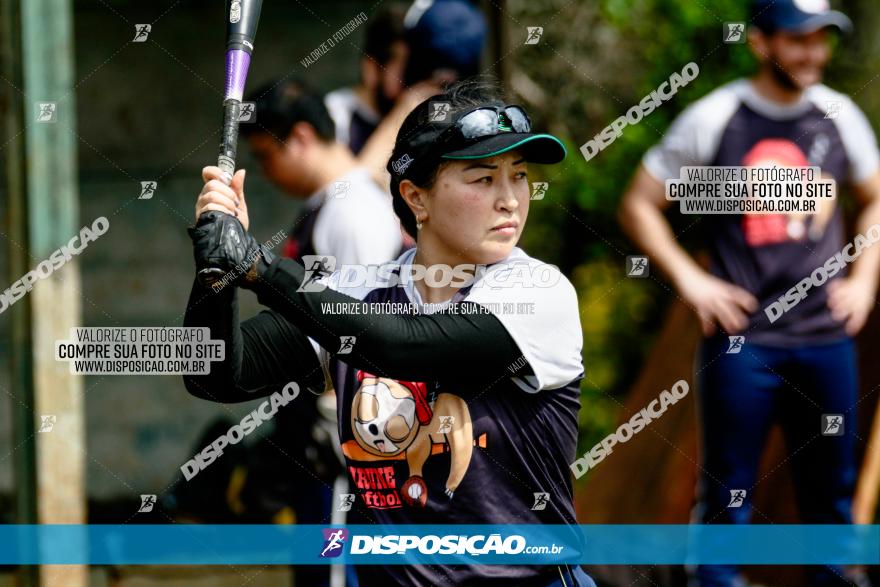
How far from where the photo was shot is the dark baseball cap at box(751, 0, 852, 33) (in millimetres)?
4246

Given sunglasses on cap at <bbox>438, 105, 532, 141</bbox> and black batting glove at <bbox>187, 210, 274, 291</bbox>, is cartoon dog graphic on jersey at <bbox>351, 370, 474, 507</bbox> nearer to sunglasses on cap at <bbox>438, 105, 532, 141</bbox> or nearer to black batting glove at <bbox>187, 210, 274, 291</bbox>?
black batting glove at <bbox>187, 210, 274, 291</bbox>

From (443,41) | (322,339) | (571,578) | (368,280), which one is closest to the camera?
(322,339)

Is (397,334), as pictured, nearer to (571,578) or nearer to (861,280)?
(571,578)

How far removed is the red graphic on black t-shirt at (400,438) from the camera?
2.67m

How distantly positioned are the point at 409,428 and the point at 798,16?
2.29 metres

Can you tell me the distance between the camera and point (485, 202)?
2.71 metres

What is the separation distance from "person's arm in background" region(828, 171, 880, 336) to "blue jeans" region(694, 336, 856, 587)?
4.4 inches

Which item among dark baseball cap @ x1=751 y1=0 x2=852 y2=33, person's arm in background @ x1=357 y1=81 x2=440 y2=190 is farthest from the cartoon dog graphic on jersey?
dark baseball cap @ x1=751 y1=0 x2=852 y2=33

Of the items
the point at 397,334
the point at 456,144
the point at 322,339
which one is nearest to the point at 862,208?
the point at 456,144

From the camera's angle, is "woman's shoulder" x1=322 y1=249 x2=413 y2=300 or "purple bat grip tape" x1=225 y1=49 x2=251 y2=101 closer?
"purple bat grip tape" x1=225 y1=49 x2=251 y2=101

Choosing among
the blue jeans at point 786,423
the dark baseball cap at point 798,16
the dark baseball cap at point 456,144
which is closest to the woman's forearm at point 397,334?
Result: the dark baseball cap at point 456,144

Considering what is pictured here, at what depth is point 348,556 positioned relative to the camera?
3.23m

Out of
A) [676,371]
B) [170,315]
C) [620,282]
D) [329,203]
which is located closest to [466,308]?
[329,203]

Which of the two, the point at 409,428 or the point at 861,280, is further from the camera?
the point at 861,280
